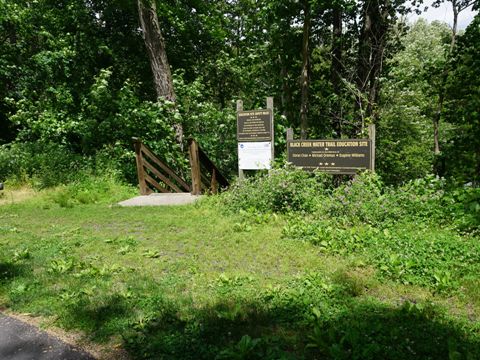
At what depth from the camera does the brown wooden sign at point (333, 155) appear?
7.39 meters

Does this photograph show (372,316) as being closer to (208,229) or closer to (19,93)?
(208,229)

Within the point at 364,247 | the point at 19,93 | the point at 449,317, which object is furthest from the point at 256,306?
→ the point at 19,93

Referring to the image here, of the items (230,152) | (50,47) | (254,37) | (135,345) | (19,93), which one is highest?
(254,37)

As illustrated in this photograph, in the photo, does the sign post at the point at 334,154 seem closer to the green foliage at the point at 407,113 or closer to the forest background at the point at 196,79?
the forest background at the point at 196,79

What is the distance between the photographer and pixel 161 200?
896 centimetres

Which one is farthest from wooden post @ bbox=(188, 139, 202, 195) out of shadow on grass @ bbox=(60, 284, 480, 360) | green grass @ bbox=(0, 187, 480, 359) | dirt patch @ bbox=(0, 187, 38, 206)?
shadow on grass @ bbox=(60, 284, 480, 360)

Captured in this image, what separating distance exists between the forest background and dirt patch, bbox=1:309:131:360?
267 inches

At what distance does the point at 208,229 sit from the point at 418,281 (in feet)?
10.9

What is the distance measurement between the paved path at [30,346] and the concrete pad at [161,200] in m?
5.29

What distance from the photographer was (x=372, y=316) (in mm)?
3133

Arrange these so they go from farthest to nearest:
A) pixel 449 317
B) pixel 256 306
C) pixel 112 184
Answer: pixel 112 184 → pixel 256 306 → pixel 449 317

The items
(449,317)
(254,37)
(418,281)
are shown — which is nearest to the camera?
(449,317)

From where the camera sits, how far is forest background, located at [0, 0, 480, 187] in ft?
37.8

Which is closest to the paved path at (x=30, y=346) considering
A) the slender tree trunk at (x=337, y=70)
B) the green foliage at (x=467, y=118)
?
the green foliage at (x=467, y=118)
